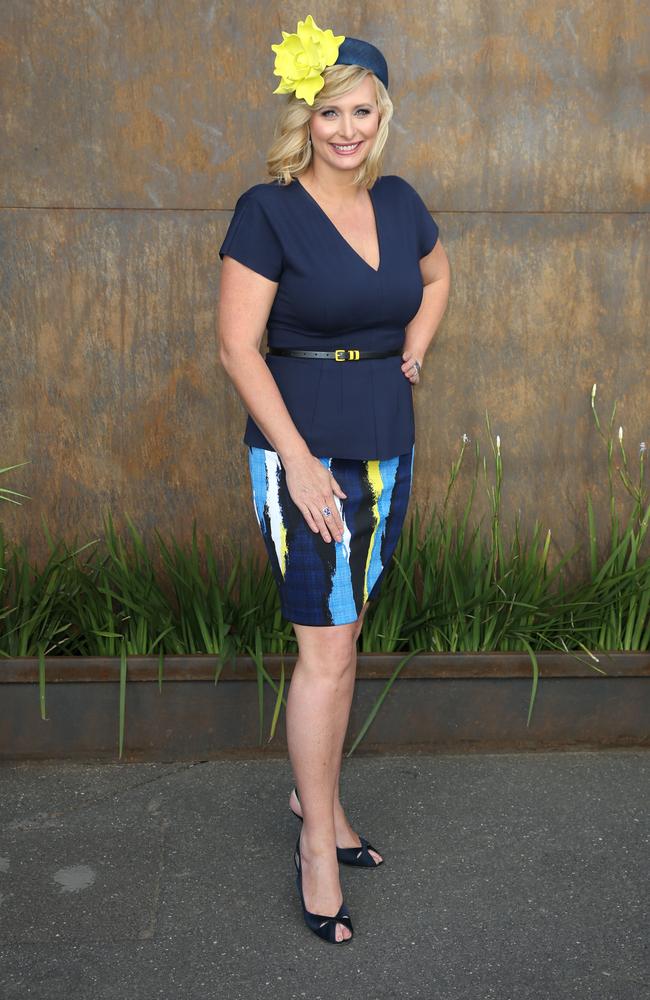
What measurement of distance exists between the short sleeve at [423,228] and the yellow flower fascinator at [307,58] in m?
A: 0.43

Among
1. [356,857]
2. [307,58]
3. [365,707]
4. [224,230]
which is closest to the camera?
[307,58]

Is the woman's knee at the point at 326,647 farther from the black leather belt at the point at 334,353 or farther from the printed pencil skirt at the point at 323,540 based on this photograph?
the black leather belt at the point at 334,353

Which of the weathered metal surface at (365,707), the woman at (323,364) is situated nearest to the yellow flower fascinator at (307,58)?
the woman at (323,364)

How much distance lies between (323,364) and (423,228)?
1.64 feet

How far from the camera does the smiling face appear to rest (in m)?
2.35

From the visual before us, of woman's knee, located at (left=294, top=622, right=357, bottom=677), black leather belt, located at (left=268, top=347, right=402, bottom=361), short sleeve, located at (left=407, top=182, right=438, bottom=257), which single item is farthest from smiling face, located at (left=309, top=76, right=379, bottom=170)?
woman's knee, located at (left=294, top=622, right=357, bottom=677)

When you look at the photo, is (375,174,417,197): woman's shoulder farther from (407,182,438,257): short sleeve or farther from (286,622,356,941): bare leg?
(286,622,356,941): bare leg

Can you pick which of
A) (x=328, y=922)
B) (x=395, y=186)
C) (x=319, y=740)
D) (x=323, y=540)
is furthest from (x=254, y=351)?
(x=328, y=922)

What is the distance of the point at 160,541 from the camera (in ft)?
11.6

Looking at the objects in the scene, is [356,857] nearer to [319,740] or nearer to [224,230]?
[319,740]

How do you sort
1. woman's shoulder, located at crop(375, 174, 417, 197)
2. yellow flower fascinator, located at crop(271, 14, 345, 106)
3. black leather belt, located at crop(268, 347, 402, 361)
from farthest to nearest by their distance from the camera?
woman's shoulder, located at crop(375, 174, 417, 197) < black leather belt, located at crop(268, 347, 402, 361) < yellow flower fascinator, located at crop(271, 14, 345, 106)

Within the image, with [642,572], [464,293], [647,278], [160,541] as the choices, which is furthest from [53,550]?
[647,278]

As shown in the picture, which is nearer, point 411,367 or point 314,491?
point 314,491

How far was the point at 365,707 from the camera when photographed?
3406 mm
